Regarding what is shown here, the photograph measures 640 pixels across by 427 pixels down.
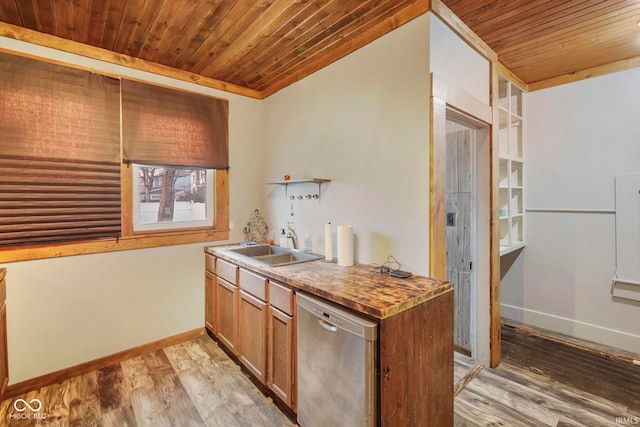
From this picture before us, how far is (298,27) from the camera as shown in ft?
7.03

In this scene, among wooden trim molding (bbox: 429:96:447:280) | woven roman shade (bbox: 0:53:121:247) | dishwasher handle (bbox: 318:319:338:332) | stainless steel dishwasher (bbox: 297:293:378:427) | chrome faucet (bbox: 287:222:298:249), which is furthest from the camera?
chrome faucet (bbox: 287:222:298:249)

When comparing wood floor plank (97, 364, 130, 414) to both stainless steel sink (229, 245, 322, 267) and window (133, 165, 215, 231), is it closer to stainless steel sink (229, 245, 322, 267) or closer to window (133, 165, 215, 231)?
window (133, 165, 215, 231)

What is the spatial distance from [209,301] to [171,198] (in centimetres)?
115

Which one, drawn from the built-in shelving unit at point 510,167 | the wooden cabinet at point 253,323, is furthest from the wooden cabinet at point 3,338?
the built-in shelving unit at point 510,167

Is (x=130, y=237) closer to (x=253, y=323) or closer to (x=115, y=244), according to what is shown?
(x=115, y=244)

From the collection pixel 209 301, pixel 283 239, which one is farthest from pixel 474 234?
pixel 209 301

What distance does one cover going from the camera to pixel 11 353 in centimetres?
212

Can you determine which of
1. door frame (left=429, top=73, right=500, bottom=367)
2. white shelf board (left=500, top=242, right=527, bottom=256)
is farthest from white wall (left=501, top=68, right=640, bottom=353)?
door frame (left=429, top=73, right=500, bottom=367)

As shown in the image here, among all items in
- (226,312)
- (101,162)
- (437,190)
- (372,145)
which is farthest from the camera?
(226,312)

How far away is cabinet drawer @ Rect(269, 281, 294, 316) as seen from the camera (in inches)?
72.6

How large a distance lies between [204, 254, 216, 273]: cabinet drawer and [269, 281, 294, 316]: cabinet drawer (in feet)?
3.62

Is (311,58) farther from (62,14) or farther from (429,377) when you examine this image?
(429,377)

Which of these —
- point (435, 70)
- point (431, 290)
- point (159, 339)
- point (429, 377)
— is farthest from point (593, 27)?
point (159, 339)

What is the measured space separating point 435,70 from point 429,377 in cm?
187
